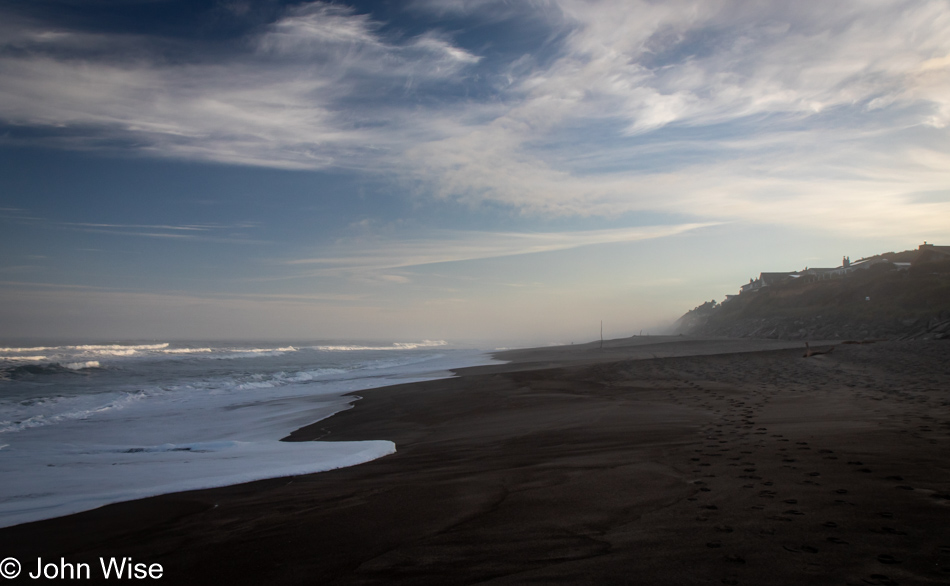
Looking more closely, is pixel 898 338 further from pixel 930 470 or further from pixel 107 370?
pixel 107 370

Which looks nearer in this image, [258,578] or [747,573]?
[747,573]

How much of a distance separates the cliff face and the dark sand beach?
28.9m

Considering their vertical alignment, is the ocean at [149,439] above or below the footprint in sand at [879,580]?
below

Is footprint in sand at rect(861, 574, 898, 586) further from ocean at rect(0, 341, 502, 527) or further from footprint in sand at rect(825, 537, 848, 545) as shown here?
ocean at rect(0, 341, 502, 527)

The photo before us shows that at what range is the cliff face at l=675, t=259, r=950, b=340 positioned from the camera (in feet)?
102

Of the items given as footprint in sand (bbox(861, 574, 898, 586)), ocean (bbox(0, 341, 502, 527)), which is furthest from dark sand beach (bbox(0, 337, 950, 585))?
ocean (bbox(0, 341, 502, 527))

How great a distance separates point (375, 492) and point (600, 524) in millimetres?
2396

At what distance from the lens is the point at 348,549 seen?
3383 millimetres

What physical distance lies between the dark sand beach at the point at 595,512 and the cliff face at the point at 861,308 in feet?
94.8

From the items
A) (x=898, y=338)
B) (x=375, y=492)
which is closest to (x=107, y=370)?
(x=375, y=492)

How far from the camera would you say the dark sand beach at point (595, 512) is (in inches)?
110

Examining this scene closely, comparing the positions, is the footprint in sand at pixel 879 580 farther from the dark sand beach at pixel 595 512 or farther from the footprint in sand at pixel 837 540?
the footprint in sand at pixel 837 540

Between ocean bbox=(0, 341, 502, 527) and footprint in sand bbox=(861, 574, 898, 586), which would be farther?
ocean bbox=(0, 341, 502, 527)

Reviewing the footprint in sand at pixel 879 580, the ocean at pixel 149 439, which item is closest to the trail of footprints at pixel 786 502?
the footprint in sand at pixel 879 580
